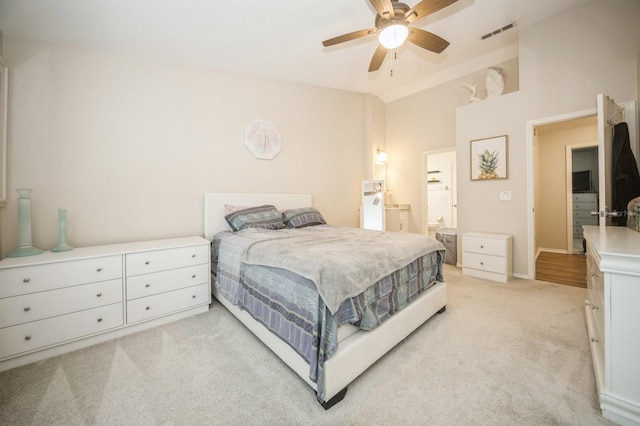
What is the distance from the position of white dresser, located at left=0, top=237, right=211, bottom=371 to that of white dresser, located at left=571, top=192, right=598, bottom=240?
6.76m

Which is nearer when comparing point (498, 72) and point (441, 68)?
point (498, 72)

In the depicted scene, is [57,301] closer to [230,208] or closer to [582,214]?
[230,208]

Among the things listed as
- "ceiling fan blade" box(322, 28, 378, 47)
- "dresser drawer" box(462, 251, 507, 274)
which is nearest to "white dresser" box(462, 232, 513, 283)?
"dresser drawer" box(462, 251, 507, 274)

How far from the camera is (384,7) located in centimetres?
195

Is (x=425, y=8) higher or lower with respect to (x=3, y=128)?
higher

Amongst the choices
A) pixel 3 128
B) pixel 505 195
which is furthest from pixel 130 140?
pixel 505 195

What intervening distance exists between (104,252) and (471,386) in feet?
9.41

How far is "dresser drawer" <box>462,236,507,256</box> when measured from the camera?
3197 mm

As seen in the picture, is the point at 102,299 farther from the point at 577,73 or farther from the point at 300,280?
the point at 577,73

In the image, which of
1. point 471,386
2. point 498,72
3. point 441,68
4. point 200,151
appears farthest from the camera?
point 441,68

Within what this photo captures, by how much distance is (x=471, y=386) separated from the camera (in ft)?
4.88

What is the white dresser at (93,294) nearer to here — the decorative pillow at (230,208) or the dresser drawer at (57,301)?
the dresser drawer at (57,301)

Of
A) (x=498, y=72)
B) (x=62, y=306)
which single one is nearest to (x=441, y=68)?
(x=498, y=72)

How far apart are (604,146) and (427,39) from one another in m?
1.90
